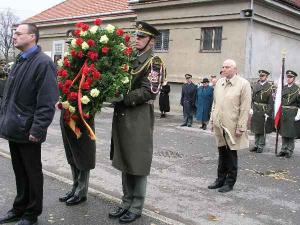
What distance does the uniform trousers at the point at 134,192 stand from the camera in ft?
16.5

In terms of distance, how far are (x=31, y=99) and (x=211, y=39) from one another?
1408 cm

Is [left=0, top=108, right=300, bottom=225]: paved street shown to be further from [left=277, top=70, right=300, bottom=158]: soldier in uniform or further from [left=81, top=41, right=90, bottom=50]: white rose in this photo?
[left=81, top=41, right=90, bottom=50]: white rose

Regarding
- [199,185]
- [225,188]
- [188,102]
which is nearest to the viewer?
[225,188]

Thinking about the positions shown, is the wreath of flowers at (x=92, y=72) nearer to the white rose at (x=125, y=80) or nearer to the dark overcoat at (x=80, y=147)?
the white rose at (x=125, y=80)

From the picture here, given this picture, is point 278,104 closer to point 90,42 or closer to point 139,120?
point 139,120

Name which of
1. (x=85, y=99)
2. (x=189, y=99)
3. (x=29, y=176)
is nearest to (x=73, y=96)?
(x=85, y=99)

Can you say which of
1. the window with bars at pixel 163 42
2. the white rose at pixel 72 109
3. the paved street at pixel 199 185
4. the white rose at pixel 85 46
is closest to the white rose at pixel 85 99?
the white rose at pixel 72 109

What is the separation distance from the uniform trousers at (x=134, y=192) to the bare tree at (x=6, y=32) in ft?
157

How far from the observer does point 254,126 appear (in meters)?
10.6

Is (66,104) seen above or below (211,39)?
below

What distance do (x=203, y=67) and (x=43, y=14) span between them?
46.0ft

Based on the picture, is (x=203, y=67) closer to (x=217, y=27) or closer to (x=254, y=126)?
(x=217, y=27)

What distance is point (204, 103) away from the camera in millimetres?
14500

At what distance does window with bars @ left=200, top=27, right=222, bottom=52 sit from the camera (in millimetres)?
Answer: 17453
